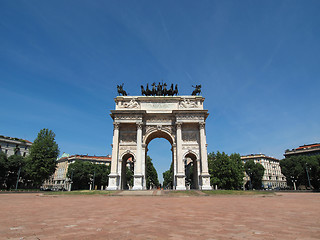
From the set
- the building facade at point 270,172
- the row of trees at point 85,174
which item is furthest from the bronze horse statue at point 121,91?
the building facade at point 270,172

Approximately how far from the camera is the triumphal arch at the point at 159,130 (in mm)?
34688

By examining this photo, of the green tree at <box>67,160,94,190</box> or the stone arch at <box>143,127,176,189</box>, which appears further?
the green tree at <box>67,160,94,190</box>

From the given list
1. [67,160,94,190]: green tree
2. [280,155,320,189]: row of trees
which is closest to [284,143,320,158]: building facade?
[280,155,320,189]: row of trees

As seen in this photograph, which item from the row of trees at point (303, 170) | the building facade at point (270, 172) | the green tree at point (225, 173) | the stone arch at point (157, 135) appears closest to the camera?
the stone arch at point (157, 135)

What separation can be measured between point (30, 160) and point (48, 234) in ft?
153

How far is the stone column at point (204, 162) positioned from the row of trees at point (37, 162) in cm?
3299

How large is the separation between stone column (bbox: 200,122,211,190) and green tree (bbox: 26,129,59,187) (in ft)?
108

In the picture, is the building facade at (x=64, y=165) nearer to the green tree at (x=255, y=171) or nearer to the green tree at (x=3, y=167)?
the green tree at (x=3, y=167)

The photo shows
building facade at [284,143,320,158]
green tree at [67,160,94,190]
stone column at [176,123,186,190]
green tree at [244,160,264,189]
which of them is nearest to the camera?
stone column at [176,123,186,190]

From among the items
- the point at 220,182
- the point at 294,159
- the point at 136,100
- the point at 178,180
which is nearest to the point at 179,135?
the point at 178,180

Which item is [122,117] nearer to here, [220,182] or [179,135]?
[179,135]

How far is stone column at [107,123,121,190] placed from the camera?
32.2m

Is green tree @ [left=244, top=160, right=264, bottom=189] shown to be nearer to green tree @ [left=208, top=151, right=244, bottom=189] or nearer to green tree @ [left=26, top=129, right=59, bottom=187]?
green tree @ [left=208, top=151, right=244, bottom=189]

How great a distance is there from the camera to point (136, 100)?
126 feet
